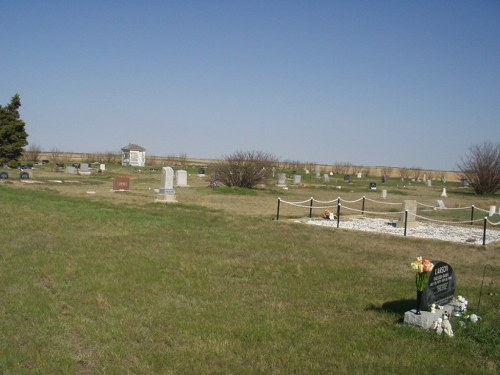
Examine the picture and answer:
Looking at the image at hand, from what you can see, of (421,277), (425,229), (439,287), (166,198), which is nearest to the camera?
(421,277)

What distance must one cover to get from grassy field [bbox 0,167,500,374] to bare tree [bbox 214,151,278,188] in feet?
69.4

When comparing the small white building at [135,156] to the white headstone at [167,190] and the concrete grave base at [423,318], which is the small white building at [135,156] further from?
the concrete grave base at [423,318]

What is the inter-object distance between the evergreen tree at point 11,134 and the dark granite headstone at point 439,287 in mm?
49291

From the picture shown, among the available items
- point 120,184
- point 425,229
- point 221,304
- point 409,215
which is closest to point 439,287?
point 221,304

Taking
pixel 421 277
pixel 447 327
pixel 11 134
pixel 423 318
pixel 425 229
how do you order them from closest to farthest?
pixel 447 327, pixel 423 318, pixel 421 277, pixel 425 229, pixel 11 134

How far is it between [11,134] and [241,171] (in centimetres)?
2758

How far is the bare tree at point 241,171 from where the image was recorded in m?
34.5

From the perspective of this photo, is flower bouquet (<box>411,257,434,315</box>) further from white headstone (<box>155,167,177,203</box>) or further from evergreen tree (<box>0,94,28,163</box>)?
evergreen tree (<box>0,94,28,163</box>)

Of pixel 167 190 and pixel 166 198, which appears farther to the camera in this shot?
pixel 167 190

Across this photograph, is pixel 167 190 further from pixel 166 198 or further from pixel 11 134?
pixel 11 134

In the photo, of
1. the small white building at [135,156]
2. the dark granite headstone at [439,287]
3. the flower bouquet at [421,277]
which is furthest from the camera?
the small white building at [135,156]

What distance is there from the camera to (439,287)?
654 centimetres

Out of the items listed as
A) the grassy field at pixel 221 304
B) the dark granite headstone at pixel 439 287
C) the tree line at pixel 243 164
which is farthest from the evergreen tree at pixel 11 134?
the dark granite headstone at pixel 439 287

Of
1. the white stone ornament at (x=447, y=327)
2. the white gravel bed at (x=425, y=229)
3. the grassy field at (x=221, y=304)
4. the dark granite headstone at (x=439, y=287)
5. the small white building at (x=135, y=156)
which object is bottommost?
the white gravel bed at (x=425, y=229)
